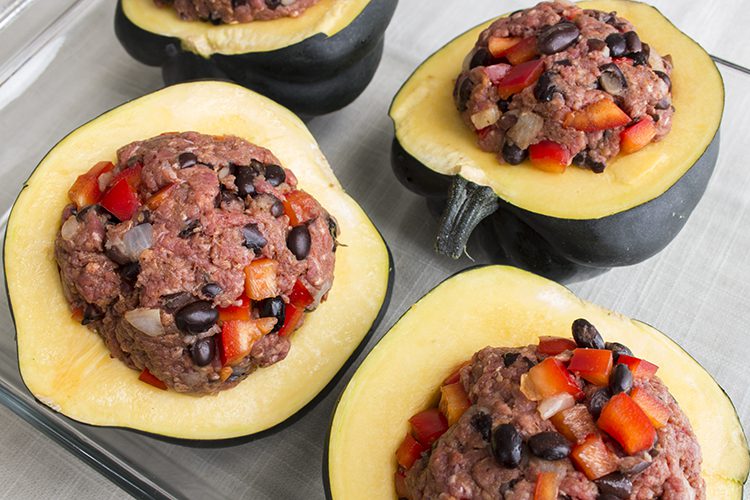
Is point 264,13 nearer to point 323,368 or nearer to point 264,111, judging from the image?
point 264,111

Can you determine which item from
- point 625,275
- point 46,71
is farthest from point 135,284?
point 625,275

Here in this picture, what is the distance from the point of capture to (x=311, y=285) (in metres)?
2.03

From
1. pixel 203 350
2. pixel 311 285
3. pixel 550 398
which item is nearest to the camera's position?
pixel 550 398

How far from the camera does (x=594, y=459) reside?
5.31 ft

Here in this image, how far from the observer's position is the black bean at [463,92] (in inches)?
90.6

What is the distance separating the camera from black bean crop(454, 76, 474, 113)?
2301 millimetres

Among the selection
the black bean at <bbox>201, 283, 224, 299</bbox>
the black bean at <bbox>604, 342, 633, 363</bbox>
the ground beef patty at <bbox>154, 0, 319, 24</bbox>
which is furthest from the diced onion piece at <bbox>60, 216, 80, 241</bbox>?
the black bean at <bbox>604, 342, 633, 363</bbox>

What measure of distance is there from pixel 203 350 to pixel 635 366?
3.06 ft

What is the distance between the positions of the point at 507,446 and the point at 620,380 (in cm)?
26

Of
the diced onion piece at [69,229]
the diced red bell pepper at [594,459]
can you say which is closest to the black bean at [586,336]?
the diced red bell pepper at [594,459]

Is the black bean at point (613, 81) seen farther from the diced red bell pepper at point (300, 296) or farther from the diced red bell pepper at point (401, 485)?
the diced red bell pepper at point (401, 485)

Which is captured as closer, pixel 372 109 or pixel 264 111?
pixel 264 111

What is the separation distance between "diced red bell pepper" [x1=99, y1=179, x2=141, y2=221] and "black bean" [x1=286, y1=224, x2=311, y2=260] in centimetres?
36

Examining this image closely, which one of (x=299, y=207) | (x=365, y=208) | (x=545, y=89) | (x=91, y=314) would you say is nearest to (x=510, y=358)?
(x=299, y=207)
